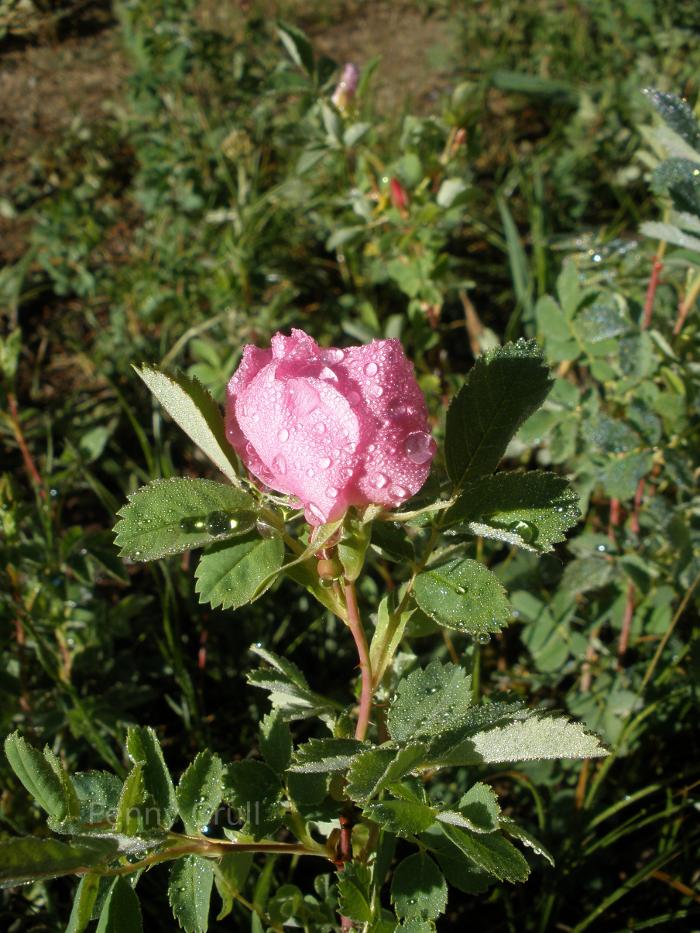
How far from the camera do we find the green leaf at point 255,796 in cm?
79

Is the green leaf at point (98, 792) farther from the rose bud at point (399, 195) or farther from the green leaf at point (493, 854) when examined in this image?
the rose bud at point (399, 195)

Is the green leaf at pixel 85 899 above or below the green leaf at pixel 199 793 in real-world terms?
above

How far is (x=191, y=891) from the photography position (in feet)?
2.48

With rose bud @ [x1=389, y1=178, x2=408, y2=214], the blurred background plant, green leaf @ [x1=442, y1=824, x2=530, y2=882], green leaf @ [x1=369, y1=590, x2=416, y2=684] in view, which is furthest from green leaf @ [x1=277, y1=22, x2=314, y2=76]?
green leaf @ [x1=442, y1=824, x2=530, y2=882]

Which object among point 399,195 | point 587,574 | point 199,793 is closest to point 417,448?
point 199,793

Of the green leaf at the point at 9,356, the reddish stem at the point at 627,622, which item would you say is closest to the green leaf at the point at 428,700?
the reddish stem at the point at 627,622

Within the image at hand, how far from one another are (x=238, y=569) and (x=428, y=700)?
257mm

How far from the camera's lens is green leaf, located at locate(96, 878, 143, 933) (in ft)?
2.28

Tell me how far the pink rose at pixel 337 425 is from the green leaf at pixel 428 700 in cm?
26

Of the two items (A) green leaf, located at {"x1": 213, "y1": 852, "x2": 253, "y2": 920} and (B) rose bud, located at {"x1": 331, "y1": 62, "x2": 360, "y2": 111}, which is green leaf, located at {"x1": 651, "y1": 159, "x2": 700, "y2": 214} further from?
(A) green leaf, located at {"x1": 213, "y1": 852, "x2": 253, "y2": 920}

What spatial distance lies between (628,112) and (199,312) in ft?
5.14

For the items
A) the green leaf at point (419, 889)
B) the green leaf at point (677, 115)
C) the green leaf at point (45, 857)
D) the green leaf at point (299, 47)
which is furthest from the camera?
the green leaf at point (299, 47)

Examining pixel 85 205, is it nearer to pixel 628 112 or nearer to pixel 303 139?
pixel 303 139

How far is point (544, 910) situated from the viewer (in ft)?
3.89
